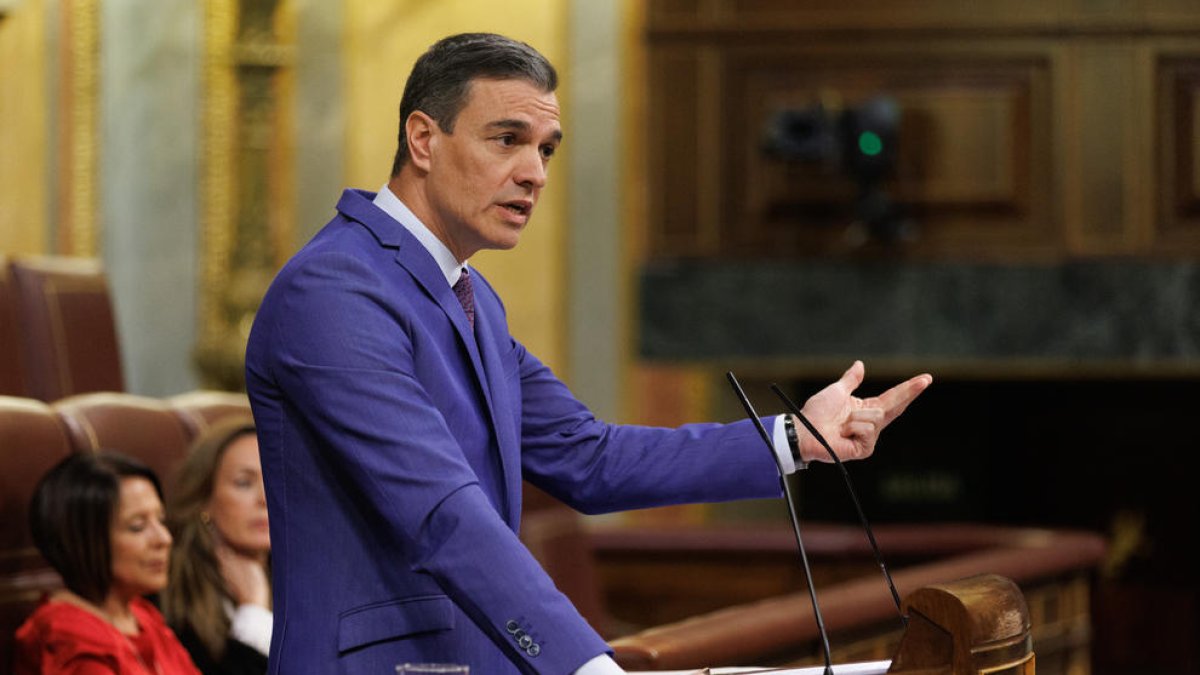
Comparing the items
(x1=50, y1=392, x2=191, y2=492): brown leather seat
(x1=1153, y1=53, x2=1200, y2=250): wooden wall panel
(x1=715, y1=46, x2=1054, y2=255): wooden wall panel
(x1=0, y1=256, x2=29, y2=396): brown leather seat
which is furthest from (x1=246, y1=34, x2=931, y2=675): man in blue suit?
(x1=1153, y1=53, x2=1200, y2=250): wooden wall panel

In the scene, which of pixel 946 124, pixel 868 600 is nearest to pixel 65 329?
pixel 868 600

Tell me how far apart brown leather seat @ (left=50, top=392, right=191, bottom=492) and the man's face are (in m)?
1.10

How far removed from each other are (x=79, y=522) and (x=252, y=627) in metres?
0.25

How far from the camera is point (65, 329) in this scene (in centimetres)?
269

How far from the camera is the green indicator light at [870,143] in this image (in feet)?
15.6

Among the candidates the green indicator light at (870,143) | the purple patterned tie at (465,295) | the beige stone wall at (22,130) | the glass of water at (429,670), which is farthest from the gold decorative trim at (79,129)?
the glass of water at (429,670)

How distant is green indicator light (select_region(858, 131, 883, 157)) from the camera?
15.6 ft

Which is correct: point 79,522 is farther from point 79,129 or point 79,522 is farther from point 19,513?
point 79,129

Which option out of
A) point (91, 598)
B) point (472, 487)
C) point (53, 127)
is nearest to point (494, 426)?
point (472, 487)

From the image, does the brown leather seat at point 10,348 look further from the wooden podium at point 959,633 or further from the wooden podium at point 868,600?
the wooden podium at point 959,633

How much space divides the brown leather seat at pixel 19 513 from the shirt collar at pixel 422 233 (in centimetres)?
94

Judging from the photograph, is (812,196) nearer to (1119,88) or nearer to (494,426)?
(1119,88)

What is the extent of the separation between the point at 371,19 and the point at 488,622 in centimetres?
421

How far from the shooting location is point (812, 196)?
502 centimetres
